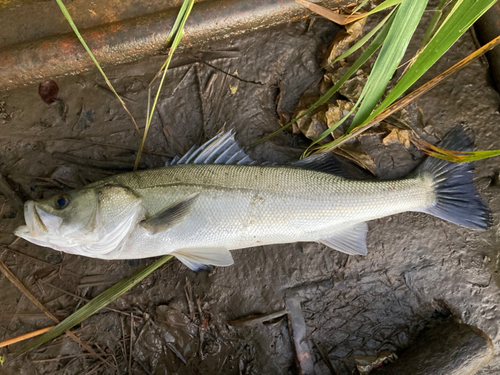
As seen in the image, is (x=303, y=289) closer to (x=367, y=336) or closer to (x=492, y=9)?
(x=367, y=336)

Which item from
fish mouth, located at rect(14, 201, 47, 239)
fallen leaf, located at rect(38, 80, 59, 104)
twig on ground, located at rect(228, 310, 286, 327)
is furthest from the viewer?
fallen leaf, located at rect(38, 80, 59, 104)

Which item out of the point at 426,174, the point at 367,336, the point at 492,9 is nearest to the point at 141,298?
the point at 367,336

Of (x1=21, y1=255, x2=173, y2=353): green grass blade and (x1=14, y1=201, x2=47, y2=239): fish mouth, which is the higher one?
(x1=14, y1=201, x2=47, y2=239): fish mouth

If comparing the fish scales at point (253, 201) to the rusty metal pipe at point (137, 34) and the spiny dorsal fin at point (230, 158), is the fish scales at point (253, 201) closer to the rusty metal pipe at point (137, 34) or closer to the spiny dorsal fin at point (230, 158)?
the spiny dorsal fin at point (230, 158)

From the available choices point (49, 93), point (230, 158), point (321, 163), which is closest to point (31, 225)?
point (49, 93)

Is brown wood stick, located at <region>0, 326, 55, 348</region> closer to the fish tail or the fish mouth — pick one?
the fish mouth

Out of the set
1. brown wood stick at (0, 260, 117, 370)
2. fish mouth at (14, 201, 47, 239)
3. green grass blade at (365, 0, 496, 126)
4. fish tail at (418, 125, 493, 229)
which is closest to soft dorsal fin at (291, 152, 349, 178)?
fish tail at (418, 125, 493, 229)

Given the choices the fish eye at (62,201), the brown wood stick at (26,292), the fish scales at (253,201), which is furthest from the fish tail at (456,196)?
the brown wood stick at (26,292)

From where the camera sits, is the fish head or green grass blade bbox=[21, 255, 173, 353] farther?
green grass blade bbox=[21, 255, 173, 353]
